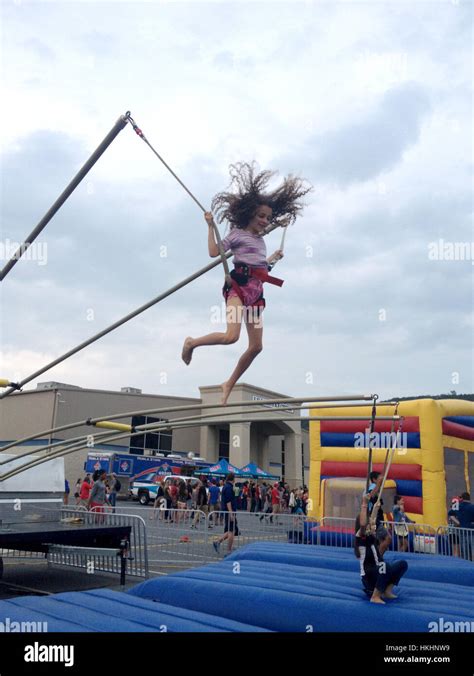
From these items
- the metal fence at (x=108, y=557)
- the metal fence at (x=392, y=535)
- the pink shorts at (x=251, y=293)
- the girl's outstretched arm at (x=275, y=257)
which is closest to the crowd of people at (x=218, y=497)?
the metal fence at (x=392, y=535)

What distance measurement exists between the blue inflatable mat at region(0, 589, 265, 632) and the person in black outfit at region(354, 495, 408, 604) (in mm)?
1599

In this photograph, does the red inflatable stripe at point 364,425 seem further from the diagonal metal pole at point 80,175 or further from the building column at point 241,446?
the building column at point 241,446

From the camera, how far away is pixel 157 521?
1439cm

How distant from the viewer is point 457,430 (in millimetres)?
15242

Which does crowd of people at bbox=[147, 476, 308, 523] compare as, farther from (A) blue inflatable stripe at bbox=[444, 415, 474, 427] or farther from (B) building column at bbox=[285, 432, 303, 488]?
(B) building column at bbox=[285, 432, 303, 488]

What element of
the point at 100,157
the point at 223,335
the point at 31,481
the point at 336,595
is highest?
the point at 100,157

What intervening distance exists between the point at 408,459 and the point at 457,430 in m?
1.74

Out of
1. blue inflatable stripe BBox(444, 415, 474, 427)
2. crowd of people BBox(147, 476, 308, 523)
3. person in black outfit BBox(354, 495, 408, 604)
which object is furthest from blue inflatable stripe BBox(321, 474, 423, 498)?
person in black outfit BBox(354, 495, 408, 604)

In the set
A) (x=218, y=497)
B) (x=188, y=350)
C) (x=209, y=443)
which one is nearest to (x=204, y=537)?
(x=218, y=497)

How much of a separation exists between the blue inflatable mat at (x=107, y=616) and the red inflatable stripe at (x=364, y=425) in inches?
352

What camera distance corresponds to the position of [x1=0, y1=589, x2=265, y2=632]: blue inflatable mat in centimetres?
581
